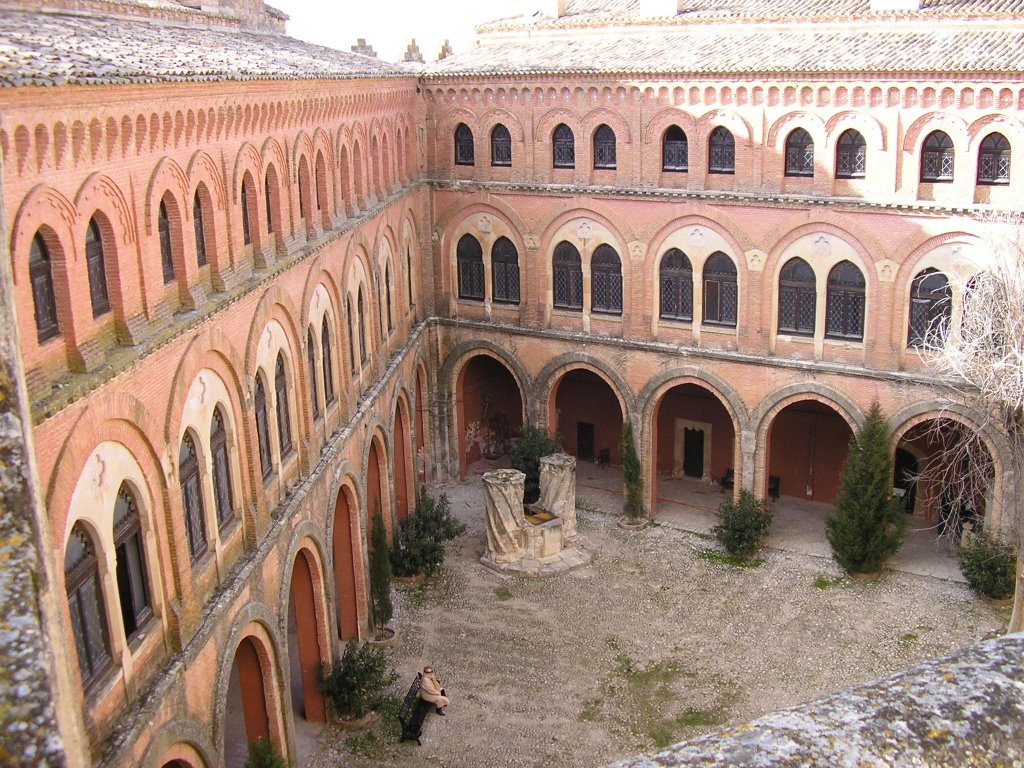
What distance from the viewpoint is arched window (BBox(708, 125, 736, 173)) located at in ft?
76.7

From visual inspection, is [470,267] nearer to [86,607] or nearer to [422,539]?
[422,539]

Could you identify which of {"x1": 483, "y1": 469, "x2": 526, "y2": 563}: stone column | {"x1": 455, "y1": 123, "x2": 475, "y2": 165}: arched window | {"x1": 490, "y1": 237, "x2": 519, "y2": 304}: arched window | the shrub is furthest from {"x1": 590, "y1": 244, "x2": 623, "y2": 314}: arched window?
the shrub

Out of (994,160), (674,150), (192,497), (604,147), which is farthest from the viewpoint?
(604,147)

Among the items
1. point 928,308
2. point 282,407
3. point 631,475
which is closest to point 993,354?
point 928,308

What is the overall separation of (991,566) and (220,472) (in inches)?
579

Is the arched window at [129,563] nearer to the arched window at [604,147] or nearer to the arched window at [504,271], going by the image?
the arched window at [604,147]

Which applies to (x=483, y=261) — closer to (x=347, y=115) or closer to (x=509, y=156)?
(x=509, y=156)

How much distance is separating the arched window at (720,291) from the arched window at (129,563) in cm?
1576

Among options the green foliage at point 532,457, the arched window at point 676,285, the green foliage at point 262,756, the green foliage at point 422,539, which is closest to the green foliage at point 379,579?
the green foliage at point 422,539

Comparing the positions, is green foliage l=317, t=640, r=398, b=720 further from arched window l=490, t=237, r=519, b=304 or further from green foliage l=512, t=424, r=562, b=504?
arched window l=490, t=237, r=519, b=304

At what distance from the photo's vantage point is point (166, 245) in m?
12.3

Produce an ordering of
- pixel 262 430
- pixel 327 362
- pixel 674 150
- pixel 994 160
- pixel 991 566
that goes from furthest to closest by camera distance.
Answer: pixel 674 150 → pixel 991 566 → pixel 994 160 → pixel 327 362 → pixel 262 430

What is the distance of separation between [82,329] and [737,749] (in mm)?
7468

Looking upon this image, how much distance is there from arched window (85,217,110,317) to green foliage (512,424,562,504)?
15.6 m
